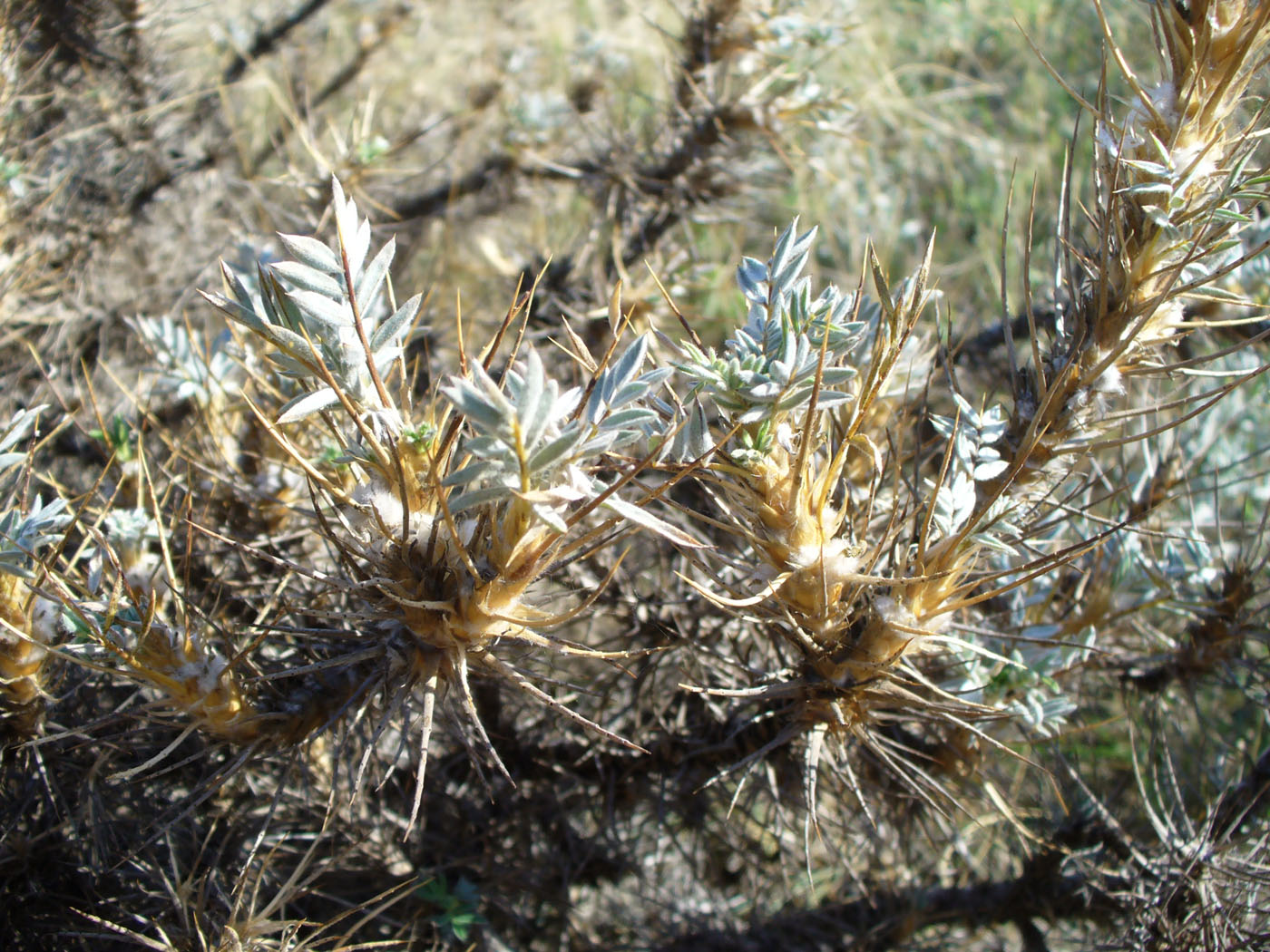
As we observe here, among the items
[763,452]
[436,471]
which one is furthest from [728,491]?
[436,471]

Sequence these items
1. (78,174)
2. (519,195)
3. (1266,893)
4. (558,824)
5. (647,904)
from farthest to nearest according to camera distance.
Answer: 1. (519,195)
2. (78,174)
3. (647,904)
4. (558,824)
5. (1266,893)

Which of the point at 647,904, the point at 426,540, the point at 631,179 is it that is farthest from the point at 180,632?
the point at 631,179

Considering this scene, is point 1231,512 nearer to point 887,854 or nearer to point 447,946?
point 887,854

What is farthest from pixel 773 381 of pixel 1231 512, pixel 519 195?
pixel 519 195

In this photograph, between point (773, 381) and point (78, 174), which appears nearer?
point (773, 381)

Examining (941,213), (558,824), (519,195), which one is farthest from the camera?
(941,213)

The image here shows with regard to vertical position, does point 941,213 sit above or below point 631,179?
below

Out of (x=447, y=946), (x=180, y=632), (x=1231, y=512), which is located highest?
(x=180, y=632)
